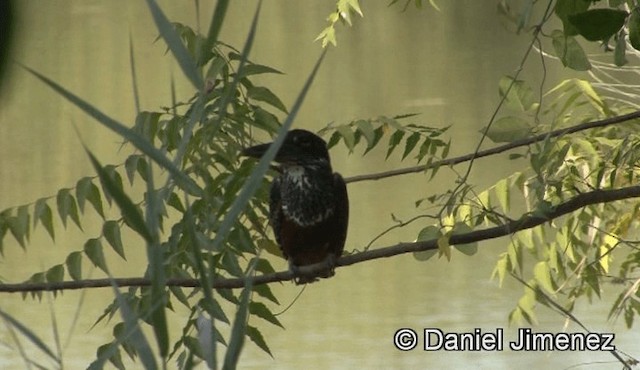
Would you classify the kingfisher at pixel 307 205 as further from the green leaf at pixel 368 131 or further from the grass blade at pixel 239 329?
the grass blade at pixel 239 329

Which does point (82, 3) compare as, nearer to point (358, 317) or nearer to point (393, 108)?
point (393, 108)

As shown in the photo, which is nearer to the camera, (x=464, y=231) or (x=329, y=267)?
(x=464, y=231)

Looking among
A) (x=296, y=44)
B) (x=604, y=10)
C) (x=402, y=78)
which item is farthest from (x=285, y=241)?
(x=296, y=44)

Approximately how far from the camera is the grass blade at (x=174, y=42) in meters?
1.35

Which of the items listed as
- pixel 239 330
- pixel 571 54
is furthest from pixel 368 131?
pixel 239 330

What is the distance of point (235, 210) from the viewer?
1476 millimetres

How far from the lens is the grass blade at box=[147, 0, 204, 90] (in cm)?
135

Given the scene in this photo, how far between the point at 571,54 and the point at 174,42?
1208mm

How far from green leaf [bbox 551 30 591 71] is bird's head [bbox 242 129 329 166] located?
2.61 feet

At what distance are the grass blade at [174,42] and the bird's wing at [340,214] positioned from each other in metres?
1.77

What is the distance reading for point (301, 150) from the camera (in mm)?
3199

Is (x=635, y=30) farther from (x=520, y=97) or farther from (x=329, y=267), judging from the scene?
(x=329, y=267)

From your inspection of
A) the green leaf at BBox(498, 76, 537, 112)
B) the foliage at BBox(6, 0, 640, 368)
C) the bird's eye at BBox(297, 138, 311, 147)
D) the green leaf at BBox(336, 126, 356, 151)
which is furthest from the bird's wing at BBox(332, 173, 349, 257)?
the green leaf at BBox(498, 76, 537, 112)

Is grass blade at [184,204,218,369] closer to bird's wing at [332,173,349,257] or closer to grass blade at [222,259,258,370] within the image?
grass blade at [222,259,258,370]
